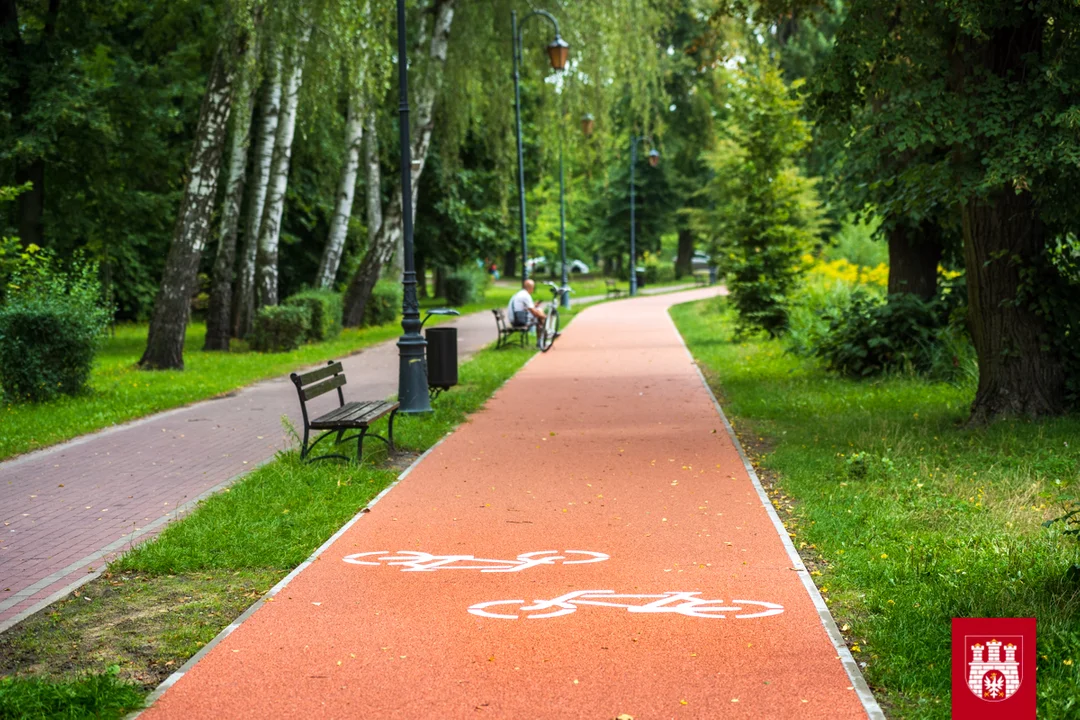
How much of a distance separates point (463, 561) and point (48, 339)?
401 inches

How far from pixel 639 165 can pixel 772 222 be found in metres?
42.8

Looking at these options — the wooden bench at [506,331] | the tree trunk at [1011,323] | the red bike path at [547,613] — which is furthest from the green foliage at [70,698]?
the wooden bench at [506,331]

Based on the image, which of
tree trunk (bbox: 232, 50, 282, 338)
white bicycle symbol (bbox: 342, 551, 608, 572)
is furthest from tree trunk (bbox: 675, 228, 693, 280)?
white bicycle symbol (bbox: 342, 551, 608, 572)

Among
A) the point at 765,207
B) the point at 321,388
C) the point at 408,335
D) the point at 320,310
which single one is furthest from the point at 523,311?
the point at 321,388

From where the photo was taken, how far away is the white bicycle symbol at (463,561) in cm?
704

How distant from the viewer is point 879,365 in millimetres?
16641

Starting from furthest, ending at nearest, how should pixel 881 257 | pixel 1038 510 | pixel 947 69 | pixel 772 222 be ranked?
pixel 881 257, pixel 772 222, pixel 947 69, pixel 1038 510

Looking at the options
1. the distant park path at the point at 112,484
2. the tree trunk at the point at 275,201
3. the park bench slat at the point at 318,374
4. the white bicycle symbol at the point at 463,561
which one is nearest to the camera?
the white bicycle symbol at the point at 463,561

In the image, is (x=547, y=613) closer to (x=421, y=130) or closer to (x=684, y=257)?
(x=421, y=130)

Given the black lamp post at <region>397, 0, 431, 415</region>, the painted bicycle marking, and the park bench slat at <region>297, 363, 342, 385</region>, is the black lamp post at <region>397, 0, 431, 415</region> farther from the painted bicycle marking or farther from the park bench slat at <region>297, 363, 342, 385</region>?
the painted bicycle marking

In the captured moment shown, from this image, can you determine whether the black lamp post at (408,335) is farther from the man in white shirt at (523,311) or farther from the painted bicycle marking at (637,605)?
the man in white shirt at (523,311)

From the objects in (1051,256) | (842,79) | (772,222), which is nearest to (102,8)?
(772,222)

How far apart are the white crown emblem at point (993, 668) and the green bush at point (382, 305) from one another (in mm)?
29277

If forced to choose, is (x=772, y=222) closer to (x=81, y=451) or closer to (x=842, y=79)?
(x=842, y=79)
